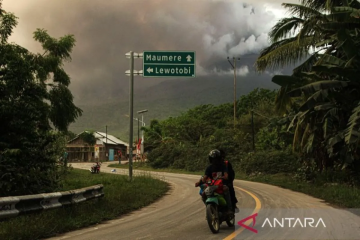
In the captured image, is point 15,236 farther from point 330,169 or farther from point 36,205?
point 330,169

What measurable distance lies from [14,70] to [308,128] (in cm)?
1306

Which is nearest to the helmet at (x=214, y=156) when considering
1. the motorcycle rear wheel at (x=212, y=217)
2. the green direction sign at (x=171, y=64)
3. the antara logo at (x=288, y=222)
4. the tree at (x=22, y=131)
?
the motorcycle rear wheel at (x=212, y=217)

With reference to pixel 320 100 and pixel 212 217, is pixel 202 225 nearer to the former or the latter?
pixel 212 217

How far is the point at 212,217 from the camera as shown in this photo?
7.23 m

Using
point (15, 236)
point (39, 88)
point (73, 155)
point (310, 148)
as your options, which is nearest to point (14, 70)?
point (39, 88)

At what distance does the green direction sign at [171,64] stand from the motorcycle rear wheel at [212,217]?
10.8 m

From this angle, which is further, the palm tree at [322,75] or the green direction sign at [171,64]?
the green direction sign at [171,64]

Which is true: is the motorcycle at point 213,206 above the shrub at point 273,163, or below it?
below

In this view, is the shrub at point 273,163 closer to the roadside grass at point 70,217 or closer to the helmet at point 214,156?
the roadside grass at point 70,217

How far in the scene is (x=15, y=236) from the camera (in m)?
7.02

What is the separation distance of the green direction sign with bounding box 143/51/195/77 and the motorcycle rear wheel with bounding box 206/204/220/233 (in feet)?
35.6

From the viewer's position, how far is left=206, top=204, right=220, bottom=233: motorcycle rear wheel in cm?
717

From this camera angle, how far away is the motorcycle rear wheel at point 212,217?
23.5 ft

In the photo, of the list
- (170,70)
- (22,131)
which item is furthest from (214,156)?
(170,70)
